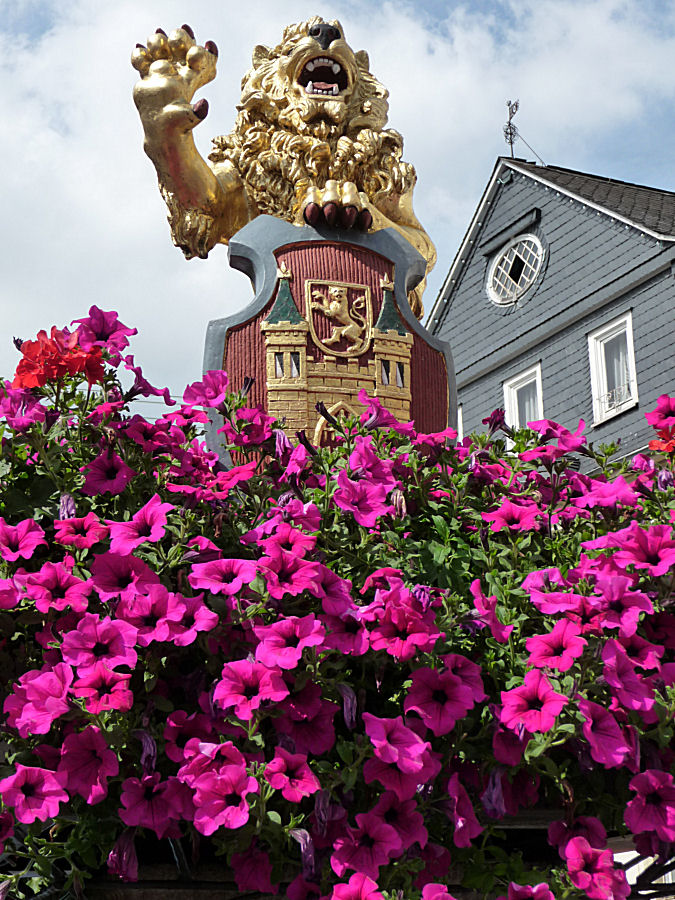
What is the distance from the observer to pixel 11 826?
1.70 m

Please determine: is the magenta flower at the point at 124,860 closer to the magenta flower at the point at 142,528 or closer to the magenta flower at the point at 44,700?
the magenta flower at the point at 44,700

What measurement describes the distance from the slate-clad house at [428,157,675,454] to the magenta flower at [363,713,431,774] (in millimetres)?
9887

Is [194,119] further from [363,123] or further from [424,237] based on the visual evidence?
[424,237]

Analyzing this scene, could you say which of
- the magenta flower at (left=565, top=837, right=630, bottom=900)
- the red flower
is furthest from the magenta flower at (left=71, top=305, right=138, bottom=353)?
the magenta flower at (left=565, top=837, right=630, bottom=900)

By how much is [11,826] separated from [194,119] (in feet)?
10.9

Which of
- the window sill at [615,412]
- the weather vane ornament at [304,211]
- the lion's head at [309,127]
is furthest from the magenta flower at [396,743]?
the window sill at [615,412]

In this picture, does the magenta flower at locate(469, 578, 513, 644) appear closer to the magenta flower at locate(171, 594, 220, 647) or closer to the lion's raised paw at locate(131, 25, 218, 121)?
the magenta flower at locate(171, 594, 220, 647)

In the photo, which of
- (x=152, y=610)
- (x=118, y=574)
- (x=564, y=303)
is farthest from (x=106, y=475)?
(x=564, y=303)

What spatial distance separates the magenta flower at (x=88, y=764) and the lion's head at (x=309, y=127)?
3.11m

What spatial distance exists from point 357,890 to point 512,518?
79 cm

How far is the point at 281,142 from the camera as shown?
4.49m

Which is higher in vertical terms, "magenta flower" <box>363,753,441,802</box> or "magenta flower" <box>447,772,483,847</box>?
"magenta flower" <box>363,753,441,802</box>

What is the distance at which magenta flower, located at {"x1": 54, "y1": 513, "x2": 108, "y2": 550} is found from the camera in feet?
6.10

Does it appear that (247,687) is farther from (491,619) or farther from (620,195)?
(620,195)
